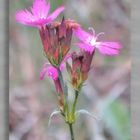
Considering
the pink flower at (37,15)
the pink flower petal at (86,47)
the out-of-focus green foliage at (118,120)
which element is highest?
the pink flower at (37,15)

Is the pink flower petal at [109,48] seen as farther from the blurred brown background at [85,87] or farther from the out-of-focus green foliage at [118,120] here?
the out-of-focus green foliage at [118,120]

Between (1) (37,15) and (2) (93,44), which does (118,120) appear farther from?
(1) (37,15)

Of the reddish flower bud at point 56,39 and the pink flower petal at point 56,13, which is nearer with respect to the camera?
the reddish flower bud at point 56,39

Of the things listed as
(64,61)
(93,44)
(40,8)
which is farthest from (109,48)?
(40,8)

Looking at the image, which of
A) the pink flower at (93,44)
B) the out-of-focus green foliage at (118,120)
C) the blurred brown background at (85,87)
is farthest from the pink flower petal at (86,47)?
the out-of-focus green foliage at (118,120)

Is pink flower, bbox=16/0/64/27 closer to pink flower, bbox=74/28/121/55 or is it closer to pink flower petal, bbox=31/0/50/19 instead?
pink flower petal, bbox=31/0/50/19

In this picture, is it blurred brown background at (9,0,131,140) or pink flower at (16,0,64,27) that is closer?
pink flower at (16,0,64,27)

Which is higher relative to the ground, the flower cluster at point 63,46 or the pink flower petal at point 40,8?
the pink flower petal at point 40,8

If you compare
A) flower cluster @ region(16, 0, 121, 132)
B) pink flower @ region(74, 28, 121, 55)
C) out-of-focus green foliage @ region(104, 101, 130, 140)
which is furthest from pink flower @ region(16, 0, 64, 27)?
out-of-focus green foliage @ region(104, 101, 130, 140)
